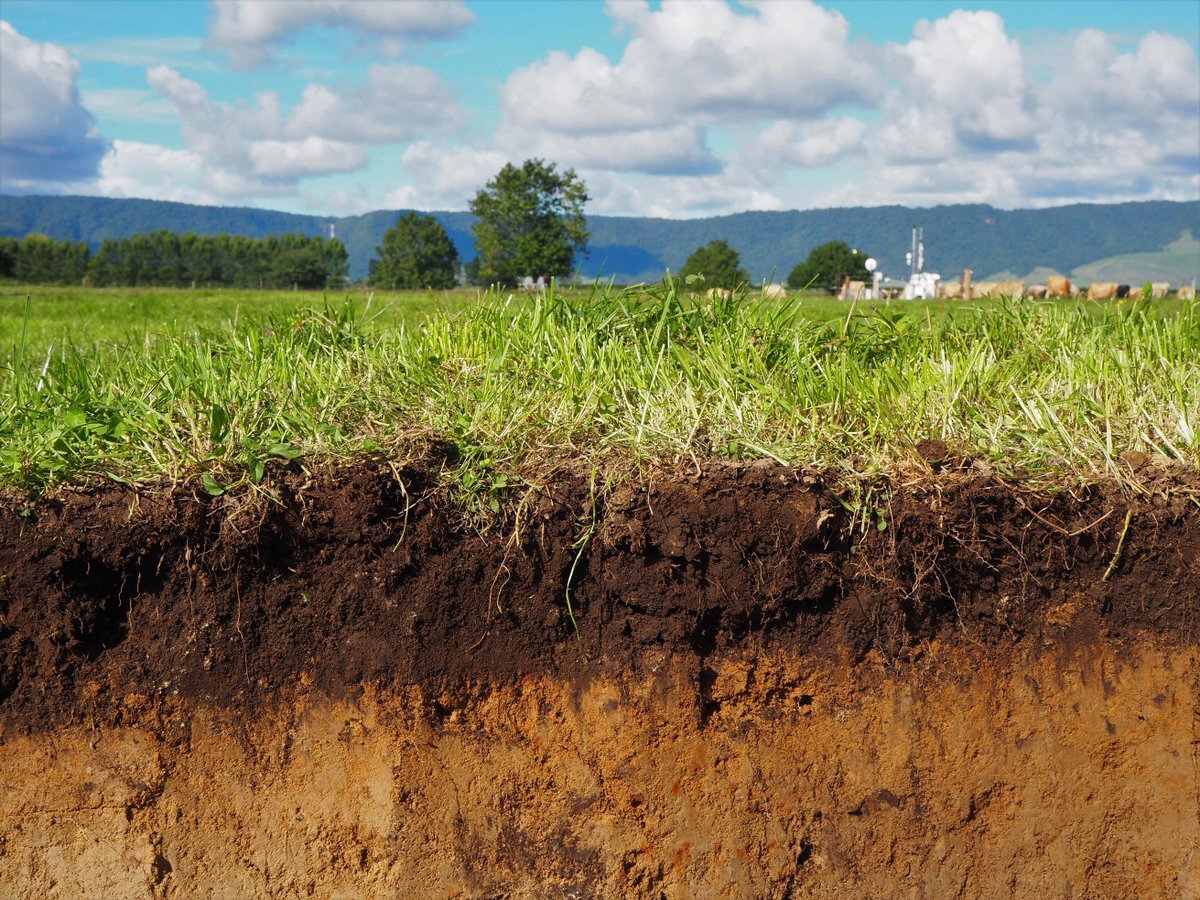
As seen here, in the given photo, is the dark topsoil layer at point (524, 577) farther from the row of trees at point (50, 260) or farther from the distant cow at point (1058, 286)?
the row of trees at point (50, 260)

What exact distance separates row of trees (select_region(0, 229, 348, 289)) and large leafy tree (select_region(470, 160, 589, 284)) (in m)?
15.7

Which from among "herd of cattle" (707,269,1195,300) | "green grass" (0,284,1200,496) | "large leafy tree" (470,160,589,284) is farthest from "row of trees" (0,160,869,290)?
"green grass" (0,284,1200,496)

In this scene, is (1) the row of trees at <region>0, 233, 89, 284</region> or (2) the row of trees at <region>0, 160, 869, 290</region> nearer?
(2) the row of trees at <region>0, 160, 869, 290</region>

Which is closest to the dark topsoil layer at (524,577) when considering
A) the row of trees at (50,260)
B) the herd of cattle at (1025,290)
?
the herd of cattle at (1025,290)

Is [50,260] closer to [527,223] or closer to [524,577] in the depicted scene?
[527,223]

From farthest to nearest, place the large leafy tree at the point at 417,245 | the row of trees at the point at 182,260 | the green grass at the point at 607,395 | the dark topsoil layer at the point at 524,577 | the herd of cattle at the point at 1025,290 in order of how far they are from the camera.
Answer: the large leafy tree at the point at 417,245, the row of trees at the point at 182,260, the herd of cattle at the point at 1025,290, the green grass at the point at 607,395, the dark topsoil layer at the point at 524,577

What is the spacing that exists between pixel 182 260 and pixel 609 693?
115366 mm

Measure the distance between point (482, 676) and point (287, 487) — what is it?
0.85 meters

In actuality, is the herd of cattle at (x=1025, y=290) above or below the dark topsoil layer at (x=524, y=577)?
above

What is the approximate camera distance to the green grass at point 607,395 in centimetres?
293

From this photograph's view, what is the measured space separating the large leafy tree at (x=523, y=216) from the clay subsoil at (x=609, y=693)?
67.2 m

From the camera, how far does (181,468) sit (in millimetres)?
2887

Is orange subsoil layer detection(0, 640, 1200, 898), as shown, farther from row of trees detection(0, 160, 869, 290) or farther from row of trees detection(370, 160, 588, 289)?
row of trees detection(370, 160, 588, 289)

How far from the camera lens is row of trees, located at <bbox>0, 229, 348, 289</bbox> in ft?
290
